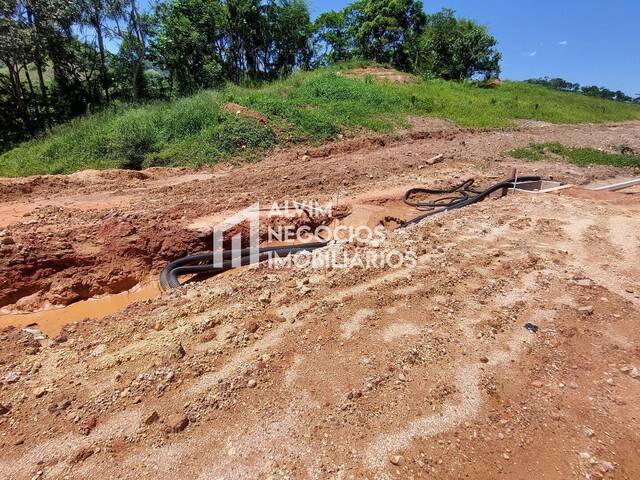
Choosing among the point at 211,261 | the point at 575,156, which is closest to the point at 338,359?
the point at 211,261

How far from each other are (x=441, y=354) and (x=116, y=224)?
4.51 m

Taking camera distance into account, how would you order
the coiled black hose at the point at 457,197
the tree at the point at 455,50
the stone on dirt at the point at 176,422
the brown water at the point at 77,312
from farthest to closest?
the tree at the point at 455,50, the coiled black hose at the point at 457,197, the brown water at the point at 77,312, the stone on dirt at the point at 176,422

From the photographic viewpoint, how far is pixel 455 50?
21.2 m

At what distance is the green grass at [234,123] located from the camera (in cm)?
945

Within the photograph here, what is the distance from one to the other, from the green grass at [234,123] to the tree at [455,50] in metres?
7.01

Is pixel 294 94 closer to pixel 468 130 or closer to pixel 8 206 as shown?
pixel 468 130

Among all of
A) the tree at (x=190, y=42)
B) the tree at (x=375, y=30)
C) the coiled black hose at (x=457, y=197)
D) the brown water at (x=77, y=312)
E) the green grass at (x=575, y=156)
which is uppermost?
the tree at (x=375, y=30)

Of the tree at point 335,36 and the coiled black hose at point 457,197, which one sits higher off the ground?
the tree at point 335,36

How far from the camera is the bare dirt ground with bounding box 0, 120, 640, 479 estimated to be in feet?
6.61

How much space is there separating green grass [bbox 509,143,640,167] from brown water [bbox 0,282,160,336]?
384 inches

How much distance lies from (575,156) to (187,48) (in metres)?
16.2

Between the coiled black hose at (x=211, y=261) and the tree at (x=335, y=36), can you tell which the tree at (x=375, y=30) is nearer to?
the tree at (x=335, y=36)

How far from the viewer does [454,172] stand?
8.07 m

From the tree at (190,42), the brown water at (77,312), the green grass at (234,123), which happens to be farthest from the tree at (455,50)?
the brown water at (77,312)
